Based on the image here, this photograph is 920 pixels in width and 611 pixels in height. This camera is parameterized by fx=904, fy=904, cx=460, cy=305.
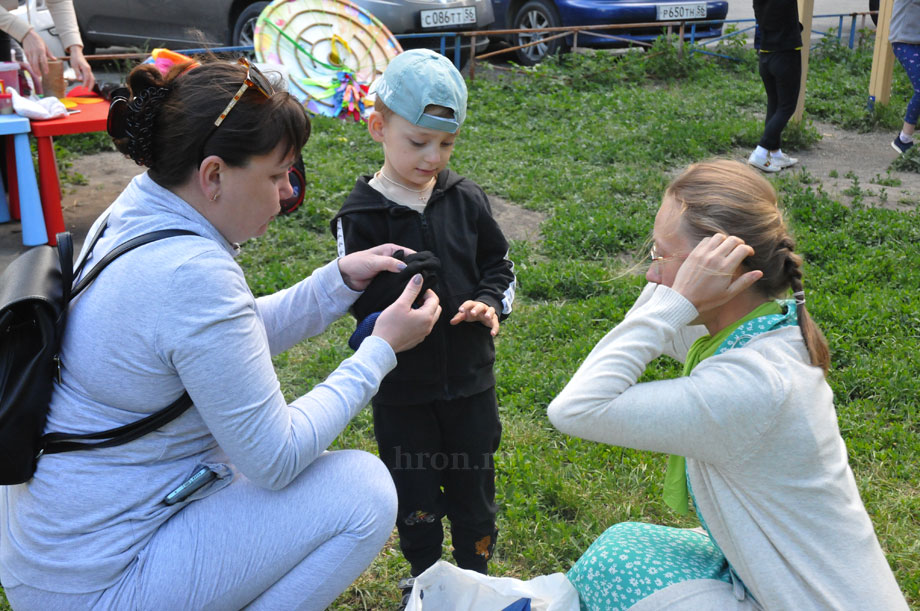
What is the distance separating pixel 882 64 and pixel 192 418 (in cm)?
761

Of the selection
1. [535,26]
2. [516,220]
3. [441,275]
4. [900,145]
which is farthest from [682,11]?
[441,275]

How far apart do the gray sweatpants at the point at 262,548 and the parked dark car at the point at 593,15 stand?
806 centimetres

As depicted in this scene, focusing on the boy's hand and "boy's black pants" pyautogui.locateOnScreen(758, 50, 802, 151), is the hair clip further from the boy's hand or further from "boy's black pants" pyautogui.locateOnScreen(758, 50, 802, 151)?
"boy's black pants" pyautogui.locateOnScreen(758, 50, 802, 151)

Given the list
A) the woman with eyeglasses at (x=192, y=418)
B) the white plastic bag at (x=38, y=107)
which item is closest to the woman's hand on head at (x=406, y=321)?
the woman with eyeglasses at (x=192, y=418)

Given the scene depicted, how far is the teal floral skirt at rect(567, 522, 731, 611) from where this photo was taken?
6.54ft

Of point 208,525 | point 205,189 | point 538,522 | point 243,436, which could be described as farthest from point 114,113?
point 538,522

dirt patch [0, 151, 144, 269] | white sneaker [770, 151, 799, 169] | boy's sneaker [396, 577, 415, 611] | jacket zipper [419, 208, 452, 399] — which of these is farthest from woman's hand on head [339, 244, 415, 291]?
white sneaker [770, 151, 799, 169]

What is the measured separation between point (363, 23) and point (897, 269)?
210 inches

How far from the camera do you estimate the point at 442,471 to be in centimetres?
257

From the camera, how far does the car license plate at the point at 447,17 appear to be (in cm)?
879

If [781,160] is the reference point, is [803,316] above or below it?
above

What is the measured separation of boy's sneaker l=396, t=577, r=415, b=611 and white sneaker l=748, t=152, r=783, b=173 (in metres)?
4.78

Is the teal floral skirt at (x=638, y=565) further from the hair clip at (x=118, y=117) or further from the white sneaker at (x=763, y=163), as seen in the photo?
the white sneaker at (x=763, y=163)

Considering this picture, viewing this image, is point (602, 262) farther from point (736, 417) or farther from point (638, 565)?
point (736, 417)
